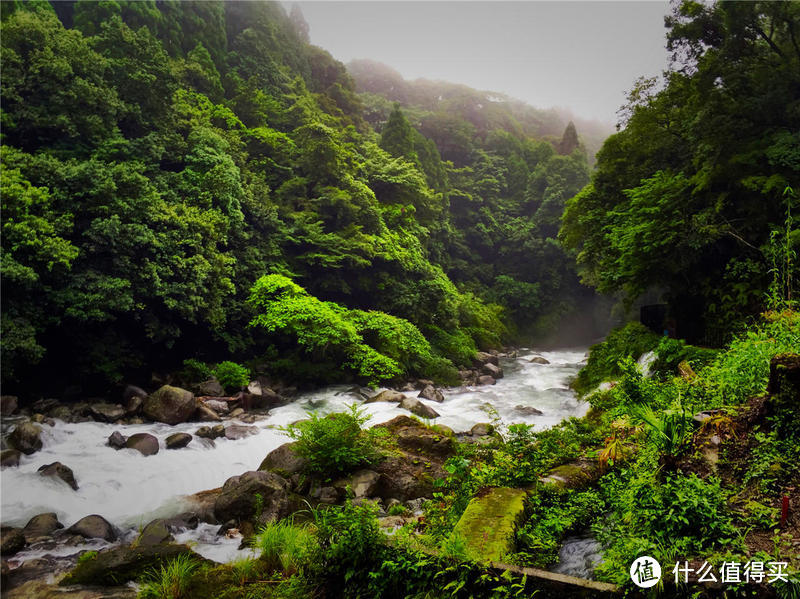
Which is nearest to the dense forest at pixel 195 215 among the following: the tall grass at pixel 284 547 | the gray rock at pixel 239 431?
the gray rock at pixel 239 431

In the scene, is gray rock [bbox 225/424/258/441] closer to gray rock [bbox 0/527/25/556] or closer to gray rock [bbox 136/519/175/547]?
gray rock [bbox 136/519/175/547]

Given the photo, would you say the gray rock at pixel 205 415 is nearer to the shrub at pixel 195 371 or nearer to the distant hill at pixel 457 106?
the shrub at pixel 195 371

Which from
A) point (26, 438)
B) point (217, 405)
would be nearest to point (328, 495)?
point (26, 438)

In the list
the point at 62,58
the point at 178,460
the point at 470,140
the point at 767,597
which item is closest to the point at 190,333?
the point at 178,460

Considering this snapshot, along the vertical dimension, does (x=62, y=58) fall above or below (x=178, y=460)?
above

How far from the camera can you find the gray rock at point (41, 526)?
5.98 metres

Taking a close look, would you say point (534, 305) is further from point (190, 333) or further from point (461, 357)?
point (190, 333)

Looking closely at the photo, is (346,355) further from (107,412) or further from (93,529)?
(93,529)

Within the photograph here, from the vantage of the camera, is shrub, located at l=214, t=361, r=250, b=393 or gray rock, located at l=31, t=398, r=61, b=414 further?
shrub, located at l=214, t=361, r=250, b=393

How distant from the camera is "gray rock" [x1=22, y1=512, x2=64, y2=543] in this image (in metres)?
5.98

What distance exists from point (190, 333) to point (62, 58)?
8531mm

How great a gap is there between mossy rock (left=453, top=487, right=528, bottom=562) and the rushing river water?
3.66 metres

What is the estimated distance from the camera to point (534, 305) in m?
31.9

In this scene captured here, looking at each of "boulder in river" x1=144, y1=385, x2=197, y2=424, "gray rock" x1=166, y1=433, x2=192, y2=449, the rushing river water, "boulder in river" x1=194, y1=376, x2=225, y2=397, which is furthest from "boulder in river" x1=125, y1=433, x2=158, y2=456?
"boulder in river" x1=194, y1=376, x2=225, y2=397
